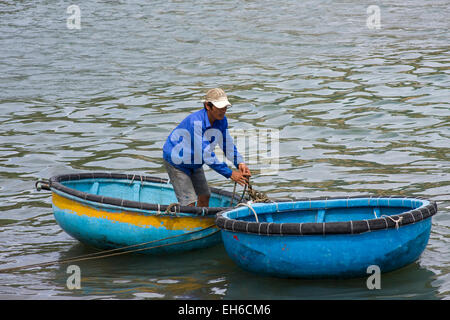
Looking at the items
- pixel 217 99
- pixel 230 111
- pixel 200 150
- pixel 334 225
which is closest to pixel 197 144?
pixel 200 150

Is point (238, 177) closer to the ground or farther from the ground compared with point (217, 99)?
closer to the ground

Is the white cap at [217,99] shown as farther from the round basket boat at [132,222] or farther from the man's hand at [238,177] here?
the round basket boat at [132,222]

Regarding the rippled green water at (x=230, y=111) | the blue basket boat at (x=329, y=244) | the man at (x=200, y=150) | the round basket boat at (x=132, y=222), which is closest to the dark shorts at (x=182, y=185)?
the man at (x=200, y=150)

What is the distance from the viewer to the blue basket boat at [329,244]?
24.7ft

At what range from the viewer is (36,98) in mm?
18312

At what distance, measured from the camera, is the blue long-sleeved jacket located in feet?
28.5

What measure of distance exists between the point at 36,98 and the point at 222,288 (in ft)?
37.9

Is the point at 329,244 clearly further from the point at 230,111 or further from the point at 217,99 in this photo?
the point at 230,111

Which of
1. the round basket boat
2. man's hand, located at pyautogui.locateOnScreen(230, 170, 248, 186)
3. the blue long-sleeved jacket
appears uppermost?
the blue long-sleeved jacket

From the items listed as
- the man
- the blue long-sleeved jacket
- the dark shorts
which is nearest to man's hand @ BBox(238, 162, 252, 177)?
the man

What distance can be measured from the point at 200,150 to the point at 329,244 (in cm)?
199

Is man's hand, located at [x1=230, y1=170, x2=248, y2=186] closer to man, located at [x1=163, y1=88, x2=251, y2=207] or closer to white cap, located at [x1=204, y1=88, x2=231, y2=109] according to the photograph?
man, located at [x1=163, y1=88, x2=251, y2=207]

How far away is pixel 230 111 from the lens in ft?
55.0
